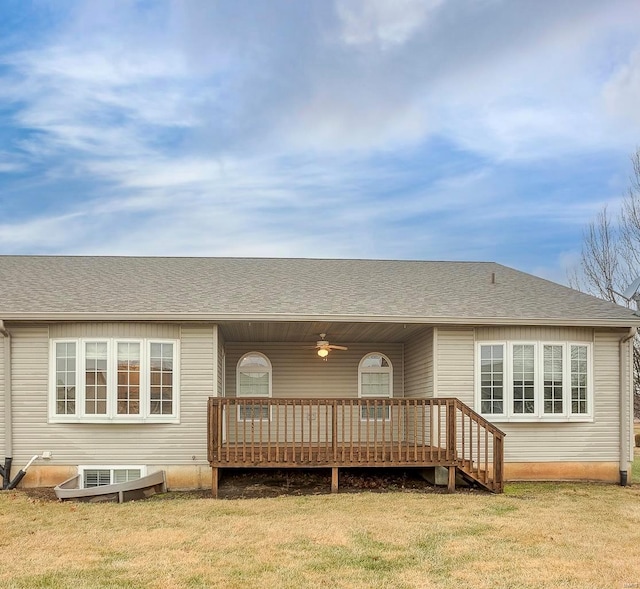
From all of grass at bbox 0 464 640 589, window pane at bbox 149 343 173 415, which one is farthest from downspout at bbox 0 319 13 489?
window pane at bbox 149 343 173 415

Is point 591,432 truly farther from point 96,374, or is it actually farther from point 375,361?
point 96,374

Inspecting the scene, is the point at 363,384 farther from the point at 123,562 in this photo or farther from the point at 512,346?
the point at 123,562

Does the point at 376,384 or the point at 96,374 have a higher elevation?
the point at 96,374

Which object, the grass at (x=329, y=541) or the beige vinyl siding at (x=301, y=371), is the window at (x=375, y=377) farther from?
the grass at (x=329, y=541)

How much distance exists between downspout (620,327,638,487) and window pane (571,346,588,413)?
26.8 inches

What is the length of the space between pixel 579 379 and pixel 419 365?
281 cm

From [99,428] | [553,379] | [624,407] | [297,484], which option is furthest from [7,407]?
[624,407]

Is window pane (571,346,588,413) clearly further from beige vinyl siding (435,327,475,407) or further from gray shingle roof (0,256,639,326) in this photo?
beige vinyl siding (435,327,475,407)

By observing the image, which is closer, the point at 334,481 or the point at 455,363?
the point at 334,481

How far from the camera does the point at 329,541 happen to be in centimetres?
760

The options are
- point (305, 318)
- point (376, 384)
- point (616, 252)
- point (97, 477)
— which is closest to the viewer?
point (305, 318)

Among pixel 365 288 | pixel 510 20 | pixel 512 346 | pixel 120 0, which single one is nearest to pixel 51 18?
pixel 120 0

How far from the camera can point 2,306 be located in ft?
37.3

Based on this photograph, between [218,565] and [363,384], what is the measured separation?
791cm
